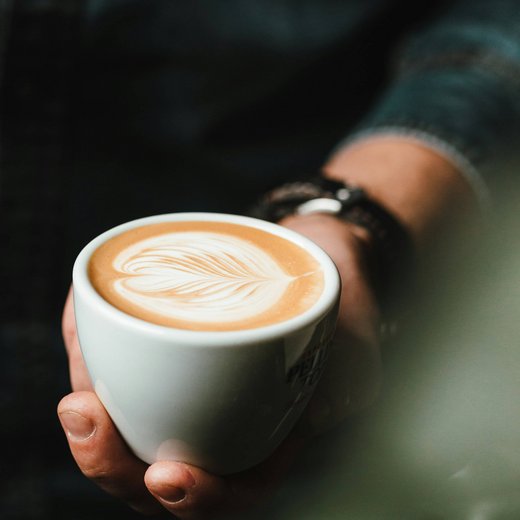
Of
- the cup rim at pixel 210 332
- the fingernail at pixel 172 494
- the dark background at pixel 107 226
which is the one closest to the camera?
the cup rim at pixel 210 332

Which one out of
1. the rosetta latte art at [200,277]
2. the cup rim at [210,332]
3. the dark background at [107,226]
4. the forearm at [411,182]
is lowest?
the dark background at [107,226]

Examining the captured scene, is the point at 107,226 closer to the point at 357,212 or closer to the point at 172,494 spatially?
the point at 357,212

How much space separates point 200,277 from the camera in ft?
2.04

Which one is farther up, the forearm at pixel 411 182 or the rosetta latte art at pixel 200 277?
the rosetta latte art at pixel 200 277

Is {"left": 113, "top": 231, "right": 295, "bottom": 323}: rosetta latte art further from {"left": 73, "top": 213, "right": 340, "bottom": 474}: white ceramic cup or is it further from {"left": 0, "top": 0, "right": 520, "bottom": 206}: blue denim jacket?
{"left": 0, "top": 0, "right": 520, "bottom": 206}: blue denim jacket

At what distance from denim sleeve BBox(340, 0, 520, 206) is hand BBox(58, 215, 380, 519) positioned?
405 millimetres

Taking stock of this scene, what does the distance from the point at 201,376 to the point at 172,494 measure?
0.16 metres

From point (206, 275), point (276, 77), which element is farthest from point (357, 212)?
point (276, 77)

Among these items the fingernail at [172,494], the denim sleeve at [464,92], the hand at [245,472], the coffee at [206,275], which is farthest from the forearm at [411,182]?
the fingernail at [172,494]

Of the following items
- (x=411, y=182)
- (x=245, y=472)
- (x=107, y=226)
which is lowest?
(x=107, y=226)

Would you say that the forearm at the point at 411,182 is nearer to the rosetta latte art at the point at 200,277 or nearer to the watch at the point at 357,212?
the watch at the point at 357,212

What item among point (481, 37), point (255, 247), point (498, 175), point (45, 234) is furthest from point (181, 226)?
point (481, 37)

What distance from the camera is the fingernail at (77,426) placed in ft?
2.09

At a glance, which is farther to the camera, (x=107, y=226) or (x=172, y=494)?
(x=107, y=226)
